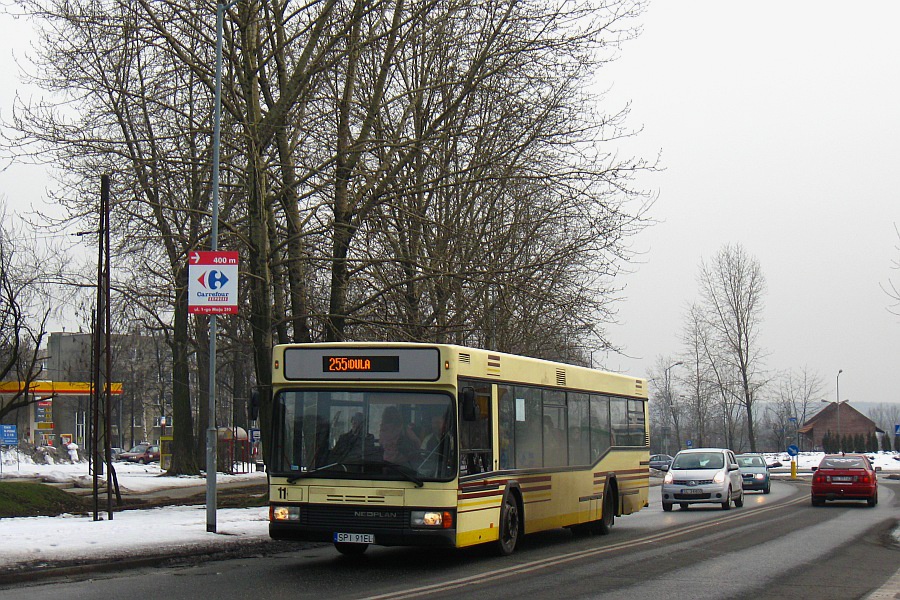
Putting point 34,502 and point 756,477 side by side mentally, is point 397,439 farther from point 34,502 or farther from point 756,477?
point 756,477

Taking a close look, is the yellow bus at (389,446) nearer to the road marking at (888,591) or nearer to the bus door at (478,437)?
the bus door at (478,437)

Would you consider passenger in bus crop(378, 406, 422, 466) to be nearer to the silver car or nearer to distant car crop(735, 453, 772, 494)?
the silver car

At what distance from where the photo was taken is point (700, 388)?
7656cm

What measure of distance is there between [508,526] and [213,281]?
6074mm

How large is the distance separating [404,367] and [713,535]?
350 inches

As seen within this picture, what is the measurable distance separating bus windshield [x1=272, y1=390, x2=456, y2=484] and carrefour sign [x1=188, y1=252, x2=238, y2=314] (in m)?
4.21

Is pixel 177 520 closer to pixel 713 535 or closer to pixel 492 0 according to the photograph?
pixel 713 535

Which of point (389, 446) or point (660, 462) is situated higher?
point (389, 446)

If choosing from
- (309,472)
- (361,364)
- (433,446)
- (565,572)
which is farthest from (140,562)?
(565,572)

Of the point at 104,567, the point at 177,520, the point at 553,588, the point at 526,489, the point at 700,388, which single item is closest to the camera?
the point at 553,588

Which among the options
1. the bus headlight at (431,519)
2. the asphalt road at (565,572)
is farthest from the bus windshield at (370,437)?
the asphalt road at (565,572)

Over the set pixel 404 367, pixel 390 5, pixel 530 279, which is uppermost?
pixel 390 5

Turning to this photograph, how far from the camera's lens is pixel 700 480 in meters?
28.6

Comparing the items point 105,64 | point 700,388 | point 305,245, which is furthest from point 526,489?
point 700,388
